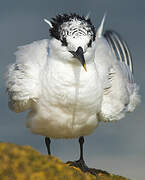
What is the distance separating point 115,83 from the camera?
6.75 m

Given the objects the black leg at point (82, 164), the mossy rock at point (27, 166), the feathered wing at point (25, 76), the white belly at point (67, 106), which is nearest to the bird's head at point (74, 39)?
the white belly at point (67, 106)

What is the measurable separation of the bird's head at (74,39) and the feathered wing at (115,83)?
906 mm

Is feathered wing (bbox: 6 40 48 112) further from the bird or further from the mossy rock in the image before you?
the mossy rock

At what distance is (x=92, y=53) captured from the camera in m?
5.71

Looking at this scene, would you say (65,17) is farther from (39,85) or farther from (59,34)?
(39,85)

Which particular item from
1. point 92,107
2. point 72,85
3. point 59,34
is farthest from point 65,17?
point 92,107

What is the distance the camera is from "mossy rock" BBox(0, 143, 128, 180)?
4297mm

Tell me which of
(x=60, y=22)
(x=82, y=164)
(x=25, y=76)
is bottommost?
(x=82, y=164)

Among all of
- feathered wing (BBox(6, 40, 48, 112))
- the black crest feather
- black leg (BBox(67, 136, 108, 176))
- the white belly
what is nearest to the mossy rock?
the white belly

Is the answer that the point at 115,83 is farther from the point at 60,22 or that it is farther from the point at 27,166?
the point at 27,166

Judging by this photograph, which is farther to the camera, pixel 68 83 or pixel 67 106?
pixel 67 106

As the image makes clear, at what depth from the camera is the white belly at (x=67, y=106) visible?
19.3ft

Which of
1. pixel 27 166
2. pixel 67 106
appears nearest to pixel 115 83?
pixel 67 106

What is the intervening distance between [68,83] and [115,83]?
117 cm
